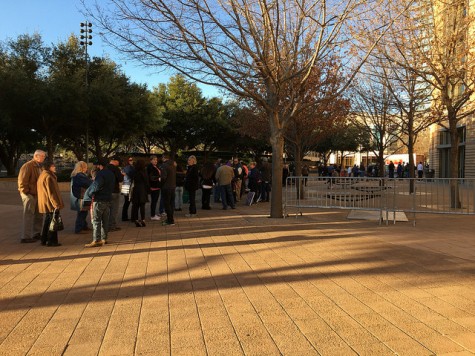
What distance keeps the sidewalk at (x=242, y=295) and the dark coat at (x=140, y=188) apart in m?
1.57

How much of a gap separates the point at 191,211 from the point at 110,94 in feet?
44.4

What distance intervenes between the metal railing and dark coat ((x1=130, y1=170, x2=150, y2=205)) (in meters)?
3.57

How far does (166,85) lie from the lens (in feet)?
133

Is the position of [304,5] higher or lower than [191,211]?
higher

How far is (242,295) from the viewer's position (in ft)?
16.0

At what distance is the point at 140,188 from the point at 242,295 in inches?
225

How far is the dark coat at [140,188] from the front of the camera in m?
9.91

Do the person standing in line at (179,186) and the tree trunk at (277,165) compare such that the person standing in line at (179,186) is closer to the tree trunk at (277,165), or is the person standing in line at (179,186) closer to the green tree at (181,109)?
the tree trunk at (277,165)

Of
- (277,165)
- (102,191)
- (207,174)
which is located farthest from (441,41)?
(102,191)

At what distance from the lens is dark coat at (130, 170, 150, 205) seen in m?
9.91

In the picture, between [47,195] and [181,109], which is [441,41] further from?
[181,109]

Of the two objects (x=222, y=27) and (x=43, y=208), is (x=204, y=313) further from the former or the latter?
(x=222, y=27)

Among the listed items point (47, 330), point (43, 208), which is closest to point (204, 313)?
point (47, 330)

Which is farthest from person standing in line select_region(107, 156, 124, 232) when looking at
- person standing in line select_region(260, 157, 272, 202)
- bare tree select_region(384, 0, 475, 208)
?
Result: bare tree select_region(384, 0, 475, 208)
